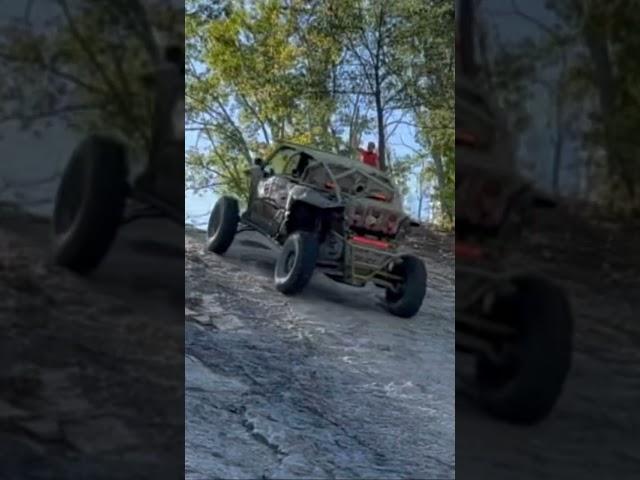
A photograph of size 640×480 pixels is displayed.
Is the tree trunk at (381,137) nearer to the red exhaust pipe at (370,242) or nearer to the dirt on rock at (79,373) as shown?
the red exhaust pipe at (370,242)

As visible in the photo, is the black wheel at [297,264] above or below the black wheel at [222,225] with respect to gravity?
below

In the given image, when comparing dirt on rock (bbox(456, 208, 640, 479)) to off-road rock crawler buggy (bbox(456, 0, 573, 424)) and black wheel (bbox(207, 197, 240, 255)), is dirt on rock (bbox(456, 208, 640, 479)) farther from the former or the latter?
black wheel (bbox(207, 197, 240, 255))

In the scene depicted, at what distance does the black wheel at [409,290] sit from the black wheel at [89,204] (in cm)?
147

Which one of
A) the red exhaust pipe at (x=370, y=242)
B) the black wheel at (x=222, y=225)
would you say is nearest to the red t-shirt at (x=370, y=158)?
the red exhaust pipe at (x=370, y=242)

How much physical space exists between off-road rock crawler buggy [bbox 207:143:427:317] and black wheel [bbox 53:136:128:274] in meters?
0.63

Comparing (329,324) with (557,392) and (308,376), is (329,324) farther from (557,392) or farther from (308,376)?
(557,392)

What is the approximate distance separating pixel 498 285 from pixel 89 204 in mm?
2124

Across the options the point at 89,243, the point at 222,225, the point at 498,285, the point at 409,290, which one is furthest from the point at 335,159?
the point at 89,243

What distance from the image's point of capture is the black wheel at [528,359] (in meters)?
5.08

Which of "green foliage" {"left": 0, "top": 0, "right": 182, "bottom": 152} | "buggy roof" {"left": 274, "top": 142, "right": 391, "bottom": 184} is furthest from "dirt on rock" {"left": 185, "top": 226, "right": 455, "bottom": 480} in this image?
"green foliage" {"left": 0, "top": 0, "right": 182, "bottom": 152}

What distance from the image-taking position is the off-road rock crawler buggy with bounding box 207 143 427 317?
16.9 feet

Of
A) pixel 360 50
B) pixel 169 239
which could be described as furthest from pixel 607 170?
pixel 169 239

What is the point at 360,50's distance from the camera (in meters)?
5.19

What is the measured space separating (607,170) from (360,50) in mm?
1456
